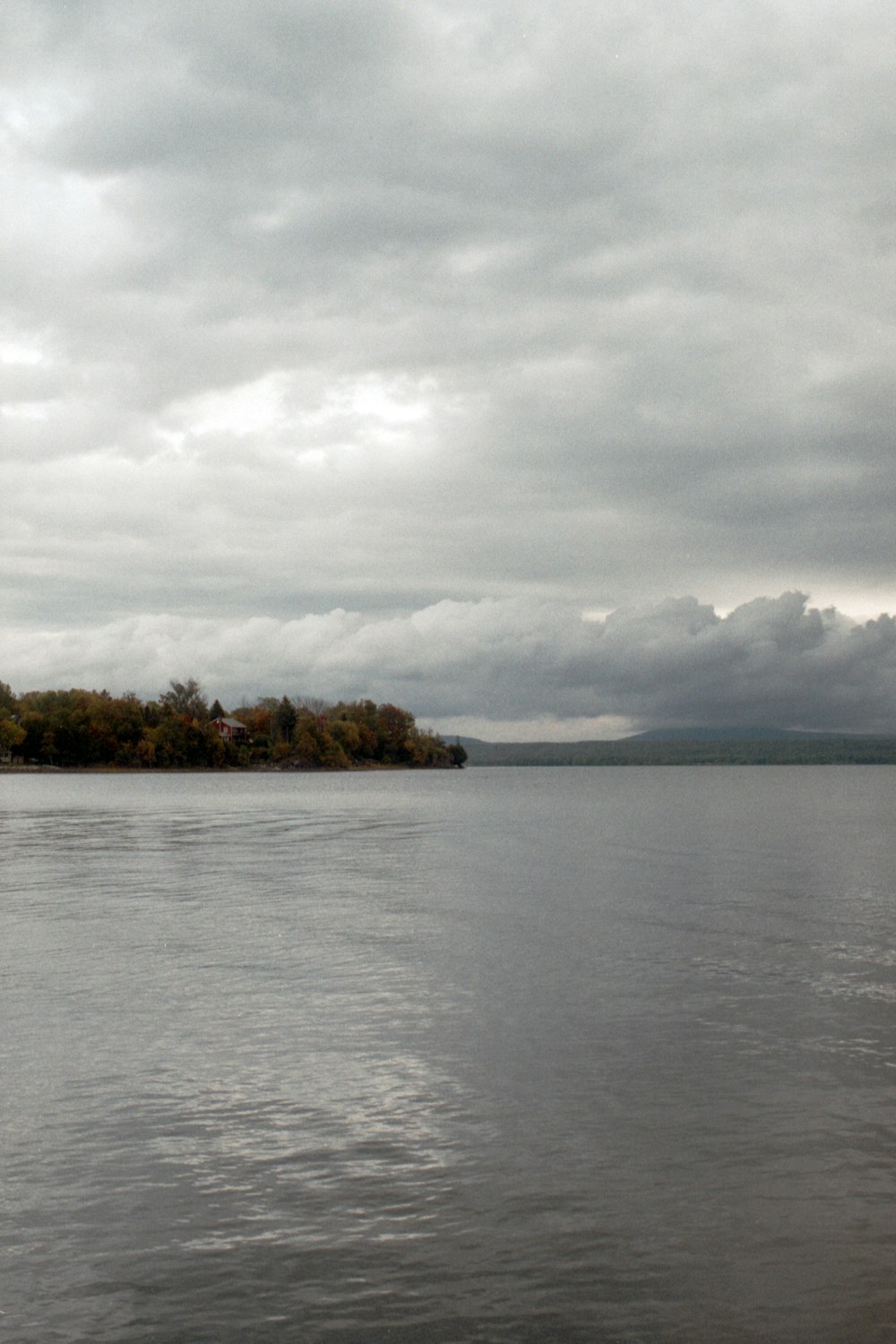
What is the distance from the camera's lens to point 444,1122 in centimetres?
1576

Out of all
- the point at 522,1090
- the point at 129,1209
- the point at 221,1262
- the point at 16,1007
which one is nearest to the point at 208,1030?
the point at 16,1007

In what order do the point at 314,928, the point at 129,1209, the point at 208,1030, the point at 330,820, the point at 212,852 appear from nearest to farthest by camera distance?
the point at 129,1209 < the point at 208,1030 < the point at 314,928 < the point at 212,852 < the point at 330,820

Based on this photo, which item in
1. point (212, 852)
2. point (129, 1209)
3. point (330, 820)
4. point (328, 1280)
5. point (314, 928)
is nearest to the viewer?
point (328, 1280)

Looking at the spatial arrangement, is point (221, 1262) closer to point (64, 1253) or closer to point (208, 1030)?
point (64, 1253)

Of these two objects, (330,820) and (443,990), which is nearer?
Result: (443,990)

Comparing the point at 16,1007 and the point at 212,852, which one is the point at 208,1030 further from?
the point at 212,852

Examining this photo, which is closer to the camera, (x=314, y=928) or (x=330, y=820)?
(x=314, y=928)

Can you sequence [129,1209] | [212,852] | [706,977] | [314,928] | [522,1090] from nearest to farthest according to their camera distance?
[129,1209] → [522,1090] → [706,977] → [314,928] → [212,852]

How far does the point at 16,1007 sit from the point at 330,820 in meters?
71.1

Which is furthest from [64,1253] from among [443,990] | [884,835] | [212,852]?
[884,835]

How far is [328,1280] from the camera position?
35.7 feet

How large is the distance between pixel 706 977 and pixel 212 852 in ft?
129

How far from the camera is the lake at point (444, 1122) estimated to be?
1059cm

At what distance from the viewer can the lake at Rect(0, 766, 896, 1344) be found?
10.6 meters
